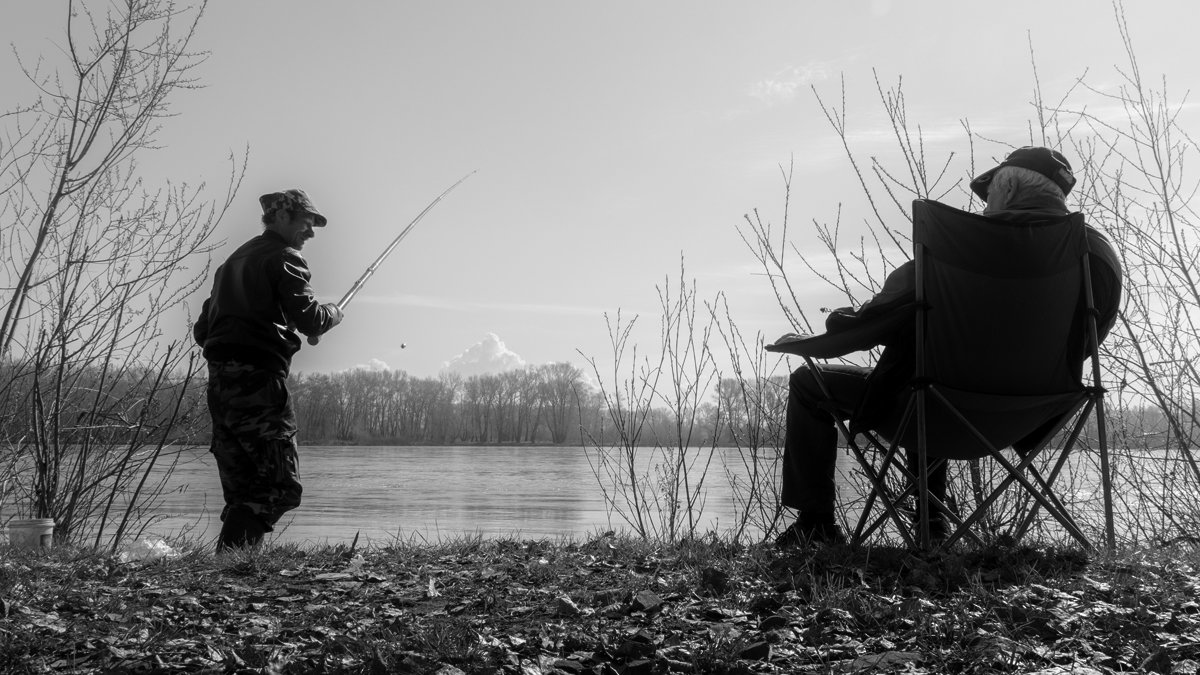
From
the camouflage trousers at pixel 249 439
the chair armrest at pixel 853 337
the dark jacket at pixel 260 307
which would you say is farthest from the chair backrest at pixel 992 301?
the camouflage trousers at pixel 249 439

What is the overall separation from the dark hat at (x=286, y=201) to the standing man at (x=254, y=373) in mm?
189

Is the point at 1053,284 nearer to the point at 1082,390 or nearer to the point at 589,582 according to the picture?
the point at 1082,390

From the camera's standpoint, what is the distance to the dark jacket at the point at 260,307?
4.25 meters

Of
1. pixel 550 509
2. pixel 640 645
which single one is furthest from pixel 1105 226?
pixel 550 509

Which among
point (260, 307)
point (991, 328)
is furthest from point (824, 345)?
point (260, 307)

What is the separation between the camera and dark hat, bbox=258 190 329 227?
4465mm

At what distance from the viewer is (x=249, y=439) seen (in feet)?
14.1

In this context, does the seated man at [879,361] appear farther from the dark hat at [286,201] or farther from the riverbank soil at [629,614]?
the dark hat at [286,201]

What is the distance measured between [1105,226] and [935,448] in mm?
2478

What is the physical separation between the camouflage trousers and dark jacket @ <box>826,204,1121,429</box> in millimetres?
2468

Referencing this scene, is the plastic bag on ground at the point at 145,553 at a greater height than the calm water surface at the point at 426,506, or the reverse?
the plastic bag on ground at the point at 145,553

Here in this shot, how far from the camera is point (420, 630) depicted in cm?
220

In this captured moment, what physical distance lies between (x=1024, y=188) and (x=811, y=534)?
1473mm

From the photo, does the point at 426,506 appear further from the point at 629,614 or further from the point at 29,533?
the point at 629,614
